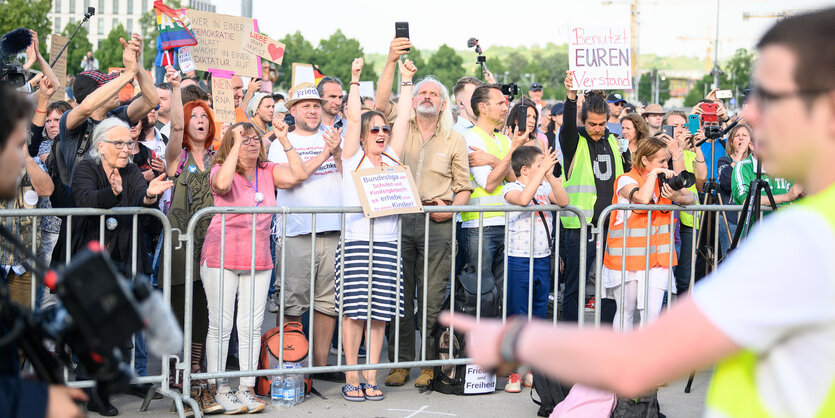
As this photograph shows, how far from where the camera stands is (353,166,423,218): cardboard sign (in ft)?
21.7

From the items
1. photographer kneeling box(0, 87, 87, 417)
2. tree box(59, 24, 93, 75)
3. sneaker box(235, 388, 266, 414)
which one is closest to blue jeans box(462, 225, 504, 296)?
sneaker box(235, 388, 266, 414)

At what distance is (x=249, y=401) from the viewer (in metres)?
6.41

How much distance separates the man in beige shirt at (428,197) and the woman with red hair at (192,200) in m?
1.47

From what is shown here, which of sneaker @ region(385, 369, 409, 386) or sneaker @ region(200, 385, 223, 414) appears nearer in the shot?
sneaker @ region(200, 385, 223, 414)

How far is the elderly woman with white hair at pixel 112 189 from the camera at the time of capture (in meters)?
6.09

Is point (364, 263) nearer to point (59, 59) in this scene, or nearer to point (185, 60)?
point (185, 60)

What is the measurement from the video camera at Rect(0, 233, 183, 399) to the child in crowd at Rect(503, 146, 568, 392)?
16.3 feet

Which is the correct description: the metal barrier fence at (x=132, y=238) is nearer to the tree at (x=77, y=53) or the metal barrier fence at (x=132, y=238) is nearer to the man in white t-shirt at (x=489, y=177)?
the man in white t-shirt at (x=489, y=177)

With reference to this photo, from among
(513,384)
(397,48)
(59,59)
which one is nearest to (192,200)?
Answer: (397,48)

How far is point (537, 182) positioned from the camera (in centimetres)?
691

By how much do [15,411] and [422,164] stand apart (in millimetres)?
5360

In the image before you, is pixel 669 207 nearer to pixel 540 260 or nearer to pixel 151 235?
pixel 540 260

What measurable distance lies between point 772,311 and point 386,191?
514 centimetres

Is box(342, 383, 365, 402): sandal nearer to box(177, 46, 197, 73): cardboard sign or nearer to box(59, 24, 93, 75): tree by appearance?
box(177, 46, 197, 73): cardboard sign
